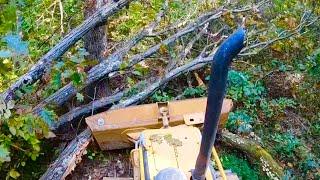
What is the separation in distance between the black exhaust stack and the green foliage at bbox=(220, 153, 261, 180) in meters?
2.46

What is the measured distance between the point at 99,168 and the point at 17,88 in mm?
1207

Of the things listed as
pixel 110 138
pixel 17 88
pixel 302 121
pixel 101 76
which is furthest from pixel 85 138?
pixel 302 121

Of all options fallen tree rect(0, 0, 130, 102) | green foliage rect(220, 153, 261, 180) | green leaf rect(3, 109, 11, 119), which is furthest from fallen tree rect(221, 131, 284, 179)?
green leaf rect(3, 109, 11, 119)

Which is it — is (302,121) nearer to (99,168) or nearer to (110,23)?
(99,168)

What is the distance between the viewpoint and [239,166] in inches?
176

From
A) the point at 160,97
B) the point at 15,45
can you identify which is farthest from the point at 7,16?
the point at 160,97

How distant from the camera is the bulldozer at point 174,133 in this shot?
1.79 meters

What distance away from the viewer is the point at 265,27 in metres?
6.21

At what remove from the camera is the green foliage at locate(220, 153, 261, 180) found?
14.4 ft

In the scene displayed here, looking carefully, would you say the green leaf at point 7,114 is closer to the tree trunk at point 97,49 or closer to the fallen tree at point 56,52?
the fallen tree at point 56,52

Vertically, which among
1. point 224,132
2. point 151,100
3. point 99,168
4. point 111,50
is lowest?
point 99,168

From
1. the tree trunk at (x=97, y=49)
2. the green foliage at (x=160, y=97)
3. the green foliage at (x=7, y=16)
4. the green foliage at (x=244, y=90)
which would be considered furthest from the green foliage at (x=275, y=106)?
the green foliage at (x=7, y=16)

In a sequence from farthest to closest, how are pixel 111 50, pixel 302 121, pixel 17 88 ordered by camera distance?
pixel 111 50
pixel 302 121
pixel 17 88

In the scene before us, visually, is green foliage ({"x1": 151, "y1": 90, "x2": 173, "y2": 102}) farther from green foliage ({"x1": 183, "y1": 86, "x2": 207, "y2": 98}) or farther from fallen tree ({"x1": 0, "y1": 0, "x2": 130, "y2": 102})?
fallen tree ({"x1": 0, "y1": 0, "x2": 130, "y2": 102})
